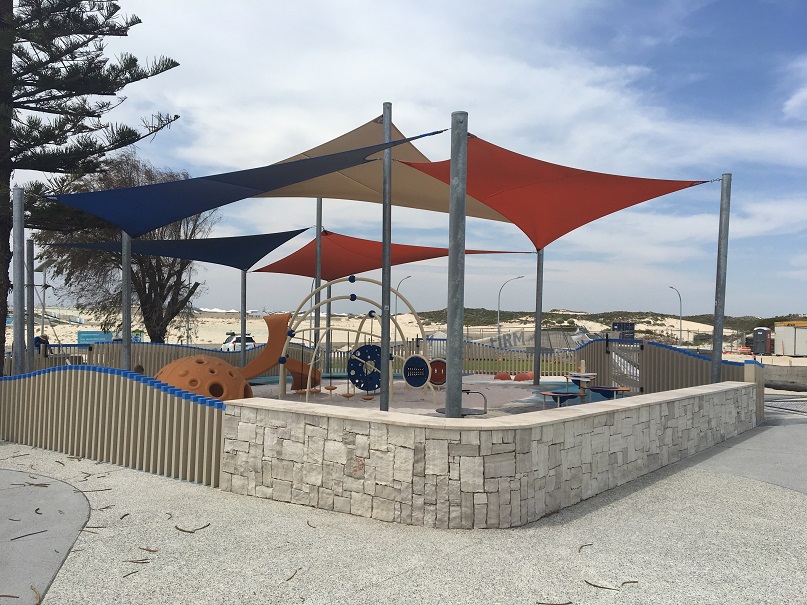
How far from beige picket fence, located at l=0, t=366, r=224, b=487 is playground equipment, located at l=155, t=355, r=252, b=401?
1498 mm

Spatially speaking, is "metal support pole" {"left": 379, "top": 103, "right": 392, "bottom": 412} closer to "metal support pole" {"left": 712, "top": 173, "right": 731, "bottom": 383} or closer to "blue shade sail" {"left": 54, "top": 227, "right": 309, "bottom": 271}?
"metal support pole" {"left": 712, "top": 173, "right": 731, "bottom": 383}

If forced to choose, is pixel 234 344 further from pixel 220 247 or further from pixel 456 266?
pixel 456 266

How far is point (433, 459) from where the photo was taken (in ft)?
17.1

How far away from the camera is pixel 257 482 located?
624 centimetres

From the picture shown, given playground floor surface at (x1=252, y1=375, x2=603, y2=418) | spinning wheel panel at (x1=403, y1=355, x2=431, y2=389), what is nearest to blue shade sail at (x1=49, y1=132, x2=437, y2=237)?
playground floor surface at (x1=252, y1=375, x2=603, y2=418)

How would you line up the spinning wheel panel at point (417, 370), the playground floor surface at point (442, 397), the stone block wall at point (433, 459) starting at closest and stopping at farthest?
the stone block wall at point (433, 459) → the playground floor surface at point (442, 397) → the spinning wheel panel at point (417, 370)

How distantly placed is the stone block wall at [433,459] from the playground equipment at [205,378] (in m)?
3.33

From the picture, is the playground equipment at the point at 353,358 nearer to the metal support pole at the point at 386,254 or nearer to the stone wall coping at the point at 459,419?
the metal support pole at the point at 386,254

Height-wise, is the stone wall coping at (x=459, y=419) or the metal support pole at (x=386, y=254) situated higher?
the metal support pole at (x=386, y=254)

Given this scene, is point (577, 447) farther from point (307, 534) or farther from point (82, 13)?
point (82, 13)

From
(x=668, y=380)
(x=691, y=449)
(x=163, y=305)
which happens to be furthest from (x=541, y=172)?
(x=163, y=305)

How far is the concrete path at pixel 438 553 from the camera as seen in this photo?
404 centimetres

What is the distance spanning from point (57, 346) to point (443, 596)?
16894 millimetres

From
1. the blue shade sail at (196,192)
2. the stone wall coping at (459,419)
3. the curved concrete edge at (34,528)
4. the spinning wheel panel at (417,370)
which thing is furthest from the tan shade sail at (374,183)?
the curved concrete edge at (34,528)
